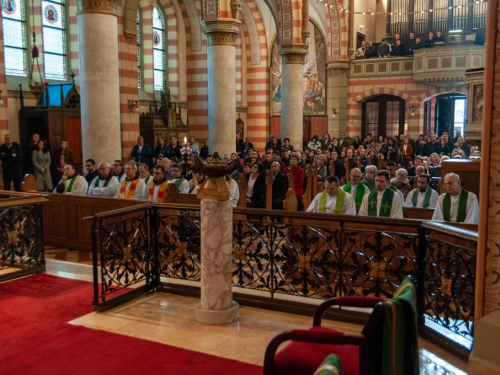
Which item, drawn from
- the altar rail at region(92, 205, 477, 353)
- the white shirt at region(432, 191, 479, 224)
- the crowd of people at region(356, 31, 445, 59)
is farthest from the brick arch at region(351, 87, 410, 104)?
the altar rail at region(92, 205, 477, 353)

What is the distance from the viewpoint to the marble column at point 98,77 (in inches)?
360

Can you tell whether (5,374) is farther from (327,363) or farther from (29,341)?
(327,363)

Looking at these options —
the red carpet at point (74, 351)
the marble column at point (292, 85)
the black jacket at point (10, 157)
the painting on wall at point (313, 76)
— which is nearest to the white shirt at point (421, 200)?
the red carpet at point (74, 351)

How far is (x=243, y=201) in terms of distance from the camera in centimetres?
884

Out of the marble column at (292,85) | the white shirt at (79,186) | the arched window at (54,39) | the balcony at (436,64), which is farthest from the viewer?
the balcony at (436,64)

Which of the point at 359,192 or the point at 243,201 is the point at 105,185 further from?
the point at 359,192

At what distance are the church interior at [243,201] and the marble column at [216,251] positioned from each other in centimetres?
2

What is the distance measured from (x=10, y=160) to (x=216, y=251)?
7.65 meters

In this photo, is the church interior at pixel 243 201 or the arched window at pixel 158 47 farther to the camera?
the arched window at pixel 158 47

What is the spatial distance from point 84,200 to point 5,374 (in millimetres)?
4390

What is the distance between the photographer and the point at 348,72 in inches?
894

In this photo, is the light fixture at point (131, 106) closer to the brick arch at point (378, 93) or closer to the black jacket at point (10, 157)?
the black jacket at point (10, 157)

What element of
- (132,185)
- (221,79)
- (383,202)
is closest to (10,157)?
(132,185)

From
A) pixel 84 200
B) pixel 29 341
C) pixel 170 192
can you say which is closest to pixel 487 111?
pixel 29 341
